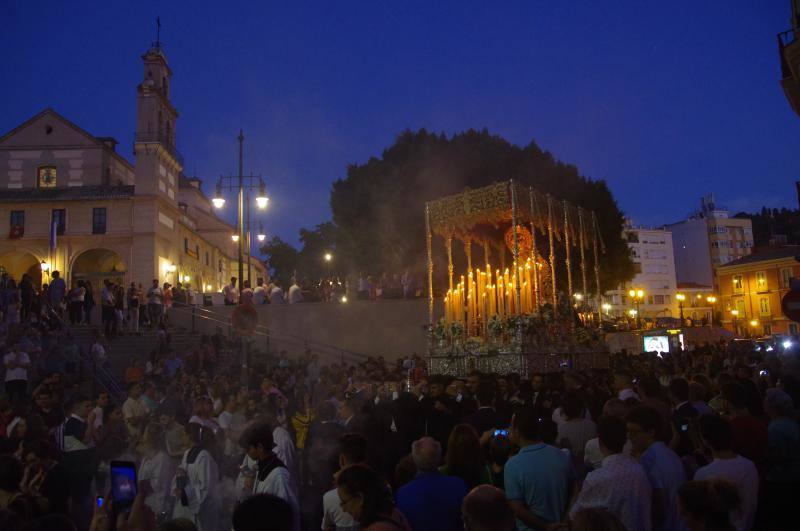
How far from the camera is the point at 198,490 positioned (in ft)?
19.9

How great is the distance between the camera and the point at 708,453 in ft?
18.9

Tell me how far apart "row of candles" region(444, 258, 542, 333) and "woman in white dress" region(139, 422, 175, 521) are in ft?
41.4

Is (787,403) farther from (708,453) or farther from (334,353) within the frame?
(334,353)

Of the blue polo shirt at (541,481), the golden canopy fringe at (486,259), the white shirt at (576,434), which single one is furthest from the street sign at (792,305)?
the blue polo shirt at (541,481)

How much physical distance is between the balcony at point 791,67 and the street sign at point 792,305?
7.54m

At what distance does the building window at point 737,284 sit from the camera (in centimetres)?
6162

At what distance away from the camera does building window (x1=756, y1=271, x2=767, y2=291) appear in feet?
192

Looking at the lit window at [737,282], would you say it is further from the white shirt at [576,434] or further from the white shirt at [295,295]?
the white shirt at [576,434]

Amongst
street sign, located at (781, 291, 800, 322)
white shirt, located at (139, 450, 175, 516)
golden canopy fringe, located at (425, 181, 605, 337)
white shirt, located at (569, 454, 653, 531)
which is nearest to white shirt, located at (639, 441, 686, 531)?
white shirt, located at (569, 454, 653, 531)

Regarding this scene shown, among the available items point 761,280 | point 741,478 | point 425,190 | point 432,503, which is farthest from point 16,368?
point 761,280

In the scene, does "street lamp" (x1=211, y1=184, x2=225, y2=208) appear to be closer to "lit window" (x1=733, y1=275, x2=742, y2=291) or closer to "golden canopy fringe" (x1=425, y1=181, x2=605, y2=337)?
"golden canopy fringe" (x1=425, y1=181, x2=605, y2=337)

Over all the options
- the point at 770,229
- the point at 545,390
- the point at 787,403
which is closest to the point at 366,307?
the point at 545,390

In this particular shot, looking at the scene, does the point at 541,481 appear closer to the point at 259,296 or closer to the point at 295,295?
the point at 295,295

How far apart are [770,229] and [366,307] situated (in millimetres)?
72628
